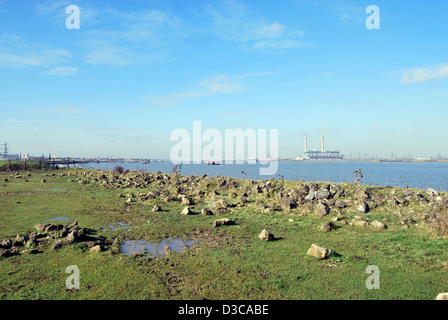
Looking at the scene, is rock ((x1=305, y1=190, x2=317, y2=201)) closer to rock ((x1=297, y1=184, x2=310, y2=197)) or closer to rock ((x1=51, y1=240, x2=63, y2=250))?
rock ((x1=297, y1=184, x2=310, y2=197))

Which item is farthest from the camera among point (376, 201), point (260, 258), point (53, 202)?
point (53, 202)

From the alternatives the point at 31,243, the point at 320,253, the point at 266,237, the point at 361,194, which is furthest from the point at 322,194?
the point at 31,243

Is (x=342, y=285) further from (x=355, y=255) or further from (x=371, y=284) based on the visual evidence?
(x=355, y=255)

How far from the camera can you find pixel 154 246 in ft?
35.0

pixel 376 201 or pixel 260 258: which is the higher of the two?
pixel 376 201

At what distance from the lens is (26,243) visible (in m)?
10.2

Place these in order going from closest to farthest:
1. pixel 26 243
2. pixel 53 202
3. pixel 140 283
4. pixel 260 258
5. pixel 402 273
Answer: pixel 140 283 → pixel 402 273 → pixel 260 258 → pixel 26 243 → pixel 53 202

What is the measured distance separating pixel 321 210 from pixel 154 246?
350 inches

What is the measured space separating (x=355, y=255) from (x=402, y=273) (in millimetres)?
1564

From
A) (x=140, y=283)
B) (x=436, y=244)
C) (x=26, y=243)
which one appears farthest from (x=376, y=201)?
(x=26, y=243)

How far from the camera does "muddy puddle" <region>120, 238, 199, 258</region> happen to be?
9.91 meters

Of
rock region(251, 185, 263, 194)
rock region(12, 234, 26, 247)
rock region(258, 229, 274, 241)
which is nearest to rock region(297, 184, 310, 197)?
rock region(251, 185, 263, 194)

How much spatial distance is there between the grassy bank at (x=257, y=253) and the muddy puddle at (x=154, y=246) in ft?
1.42
